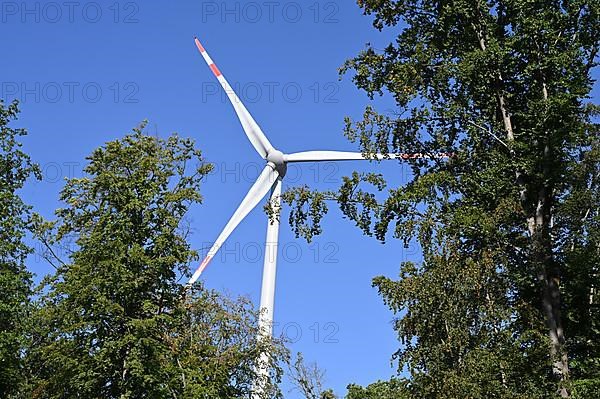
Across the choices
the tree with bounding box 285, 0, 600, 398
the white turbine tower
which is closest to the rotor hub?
the white turbine tower

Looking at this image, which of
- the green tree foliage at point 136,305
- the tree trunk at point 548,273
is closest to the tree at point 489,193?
the tree trunk at point 548,273

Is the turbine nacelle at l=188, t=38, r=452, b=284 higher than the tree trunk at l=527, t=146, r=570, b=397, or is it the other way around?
the turbine nacelle at l=188, t=38, r=452, b=284

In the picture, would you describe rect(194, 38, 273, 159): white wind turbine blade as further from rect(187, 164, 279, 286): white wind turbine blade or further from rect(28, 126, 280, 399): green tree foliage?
rect(28, 126, 280, 399): green tree foliage

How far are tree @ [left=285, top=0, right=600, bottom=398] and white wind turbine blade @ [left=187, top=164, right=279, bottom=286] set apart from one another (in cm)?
1266

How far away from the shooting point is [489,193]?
23.8 metres

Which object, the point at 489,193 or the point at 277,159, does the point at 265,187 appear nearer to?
the point at 277,159

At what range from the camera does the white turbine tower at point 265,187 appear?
107ft

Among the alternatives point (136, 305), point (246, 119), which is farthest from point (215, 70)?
point (136, 305)

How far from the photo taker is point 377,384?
71.5m

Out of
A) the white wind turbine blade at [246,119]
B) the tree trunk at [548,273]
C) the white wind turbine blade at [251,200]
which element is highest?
the white wind turbine blade at [246,119]

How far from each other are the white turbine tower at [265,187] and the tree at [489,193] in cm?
881

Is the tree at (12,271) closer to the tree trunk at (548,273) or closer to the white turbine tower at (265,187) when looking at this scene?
the white turbine tower at (265,187)

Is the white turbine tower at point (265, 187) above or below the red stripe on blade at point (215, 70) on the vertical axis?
below

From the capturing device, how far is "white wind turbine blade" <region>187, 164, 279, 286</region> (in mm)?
36688
